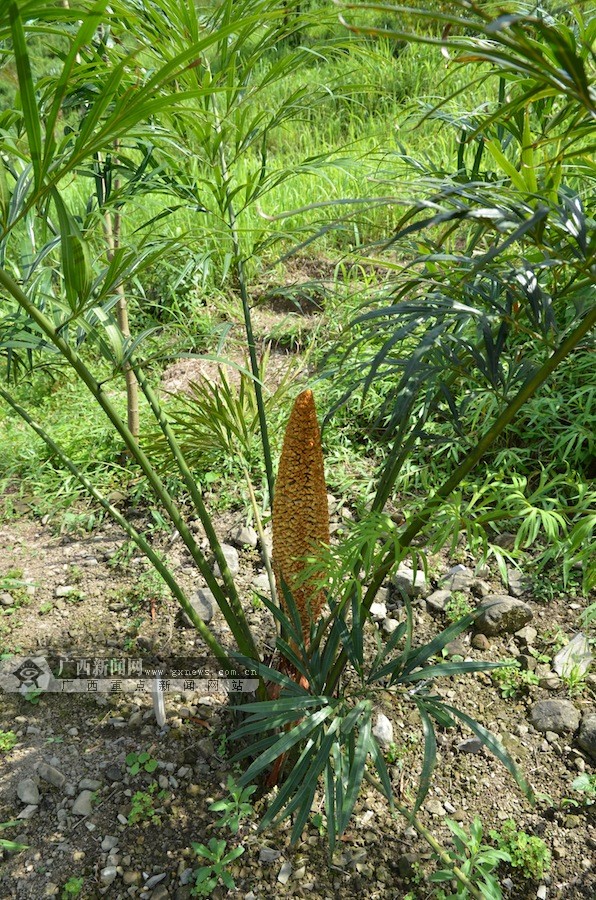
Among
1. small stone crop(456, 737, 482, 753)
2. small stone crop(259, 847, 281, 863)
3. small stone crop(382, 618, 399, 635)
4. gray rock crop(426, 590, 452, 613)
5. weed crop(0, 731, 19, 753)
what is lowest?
small stone crop(259, 847, 281, 863)

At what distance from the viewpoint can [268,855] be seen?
53.4 inches

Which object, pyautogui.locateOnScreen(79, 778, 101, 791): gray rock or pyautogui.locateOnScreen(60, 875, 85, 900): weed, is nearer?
pyautogui.locateOnScreen(60, 875, 85, 900): weed

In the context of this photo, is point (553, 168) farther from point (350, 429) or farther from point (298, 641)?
point (350, 429)

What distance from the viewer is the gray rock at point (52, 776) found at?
146 centimetres

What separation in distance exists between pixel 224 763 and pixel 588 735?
2.35ft

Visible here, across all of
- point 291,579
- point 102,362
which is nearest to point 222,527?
point 291,579

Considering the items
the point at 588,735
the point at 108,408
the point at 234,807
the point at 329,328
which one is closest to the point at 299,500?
the point at 108,408

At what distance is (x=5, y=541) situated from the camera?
7.17 feet

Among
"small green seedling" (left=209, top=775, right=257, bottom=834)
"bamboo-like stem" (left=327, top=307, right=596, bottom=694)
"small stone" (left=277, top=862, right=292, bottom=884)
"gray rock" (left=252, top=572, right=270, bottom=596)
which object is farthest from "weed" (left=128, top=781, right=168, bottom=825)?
"gray rock" (left=252, top=572, right=270, bottom=596)

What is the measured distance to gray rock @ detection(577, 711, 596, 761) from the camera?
1.50 m

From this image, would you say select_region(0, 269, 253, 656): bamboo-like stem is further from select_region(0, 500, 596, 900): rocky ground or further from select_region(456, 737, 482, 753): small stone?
select_region(456, 737, 482, 753): small stone

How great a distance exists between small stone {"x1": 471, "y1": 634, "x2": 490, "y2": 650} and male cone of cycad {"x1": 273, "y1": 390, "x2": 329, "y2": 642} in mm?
577

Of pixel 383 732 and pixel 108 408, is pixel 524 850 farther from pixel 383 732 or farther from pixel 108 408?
pixel 108 408

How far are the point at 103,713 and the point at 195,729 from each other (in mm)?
208
